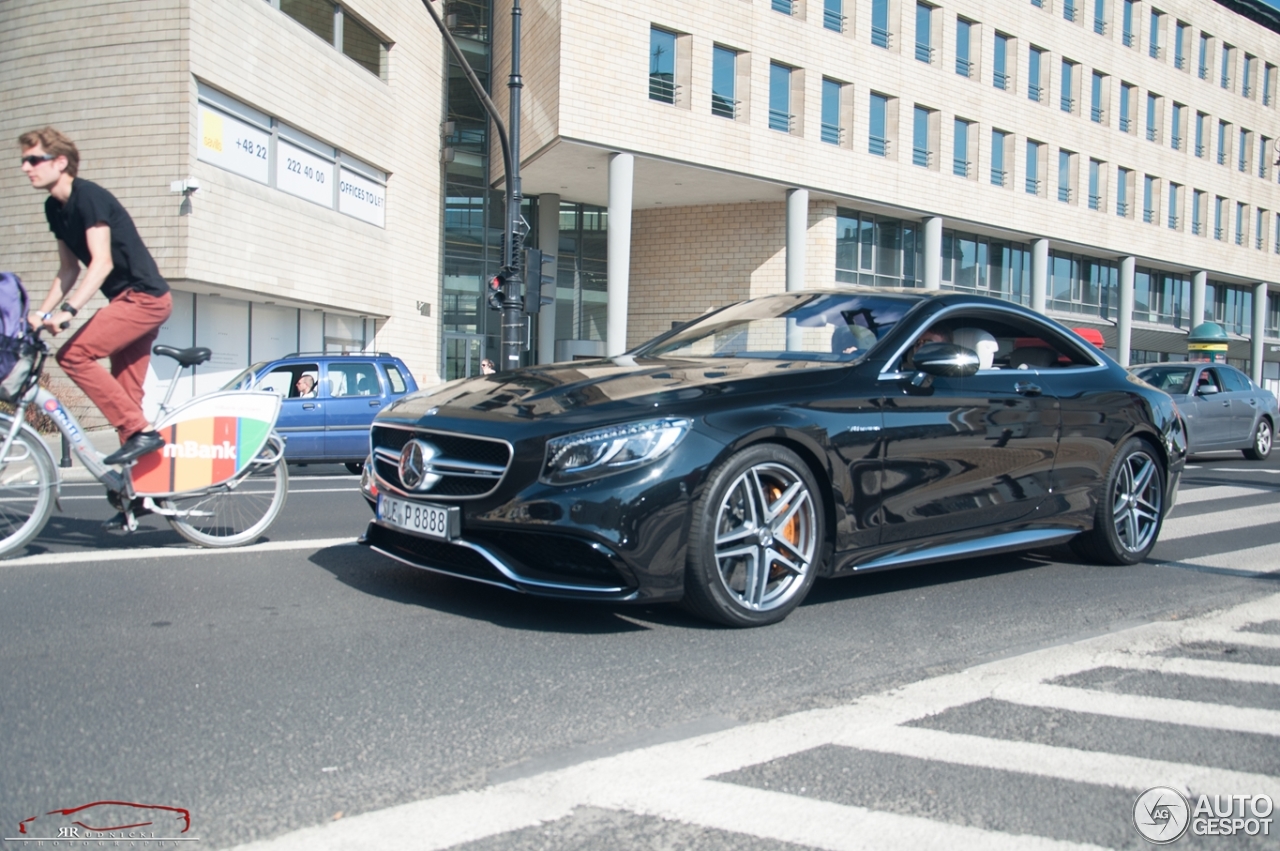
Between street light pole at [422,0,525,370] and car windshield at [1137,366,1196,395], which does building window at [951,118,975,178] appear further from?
street light pole at [422,0,525,370]

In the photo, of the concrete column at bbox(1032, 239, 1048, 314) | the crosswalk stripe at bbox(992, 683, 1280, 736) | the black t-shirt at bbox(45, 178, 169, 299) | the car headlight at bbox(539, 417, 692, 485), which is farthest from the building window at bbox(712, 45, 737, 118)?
the crosswalk stripe at bbox(992, 683, 1280, 736)

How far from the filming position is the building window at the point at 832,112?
3234 cm

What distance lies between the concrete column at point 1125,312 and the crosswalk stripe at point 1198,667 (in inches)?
1713

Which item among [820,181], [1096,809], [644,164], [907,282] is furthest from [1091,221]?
[1096,809]

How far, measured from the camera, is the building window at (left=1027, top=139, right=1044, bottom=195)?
38.9m

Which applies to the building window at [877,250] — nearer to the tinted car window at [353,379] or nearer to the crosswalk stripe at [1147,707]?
the tinted car window at [353,379]

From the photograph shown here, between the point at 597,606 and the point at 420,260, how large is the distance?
25.4m

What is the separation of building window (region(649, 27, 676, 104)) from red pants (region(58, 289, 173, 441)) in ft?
81.3

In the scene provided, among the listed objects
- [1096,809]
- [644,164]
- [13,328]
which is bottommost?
[1096,809]

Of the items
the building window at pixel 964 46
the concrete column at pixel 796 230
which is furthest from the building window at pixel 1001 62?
the concrete column at pixel 796 230

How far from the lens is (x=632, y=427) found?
4.03 metres

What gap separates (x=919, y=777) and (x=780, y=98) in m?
30.5

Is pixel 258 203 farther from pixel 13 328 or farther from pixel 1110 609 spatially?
pixel 1110 609

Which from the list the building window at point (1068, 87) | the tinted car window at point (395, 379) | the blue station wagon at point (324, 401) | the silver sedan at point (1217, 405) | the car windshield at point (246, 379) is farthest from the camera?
the building window at point (1068, 87)
